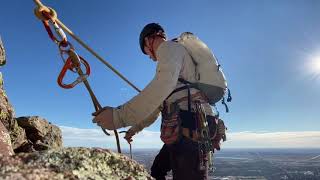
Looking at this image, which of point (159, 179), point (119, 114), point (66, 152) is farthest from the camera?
point (159, 179)

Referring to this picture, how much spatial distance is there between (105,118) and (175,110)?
1.47 metres

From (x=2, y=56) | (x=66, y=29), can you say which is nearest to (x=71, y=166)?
(x=66, y=29)

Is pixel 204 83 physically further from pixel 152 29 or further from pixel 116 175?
pixel 116 175

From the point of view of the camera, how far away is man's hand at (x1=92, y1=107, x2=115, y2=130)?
626cm

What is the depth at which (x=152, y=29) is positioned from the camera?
25.3 feet

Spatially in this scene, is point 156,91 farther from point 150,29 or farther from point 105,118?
point 150,29

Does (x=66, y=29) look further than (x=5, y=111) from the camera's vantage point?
No

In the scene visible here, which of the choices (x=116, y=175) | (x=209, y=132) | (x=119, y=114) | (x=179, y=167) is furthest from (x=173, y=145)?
(x=116, y=175)

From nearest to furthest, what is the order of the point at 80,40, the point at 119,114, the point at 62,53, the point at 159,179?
the point at 119,114 → the point at 62,53 → the point at 80,40 → the point at 159,179

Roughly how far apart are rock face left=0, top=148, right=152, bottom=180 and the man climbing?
7.48 ft

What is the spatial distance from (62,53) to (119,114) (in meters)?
1.72

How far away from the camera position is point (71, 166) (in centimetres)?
338

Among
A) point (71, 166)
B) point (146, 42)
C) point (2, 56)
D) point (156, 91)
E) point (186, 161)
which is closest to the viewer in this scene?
point (71, 166)

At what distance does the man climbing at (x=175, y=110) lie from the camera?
20.3ft
